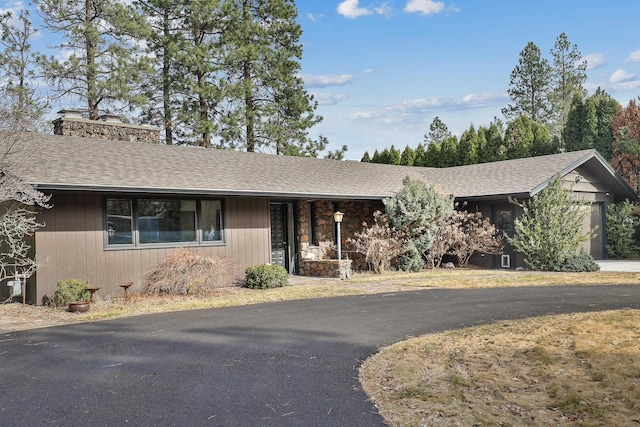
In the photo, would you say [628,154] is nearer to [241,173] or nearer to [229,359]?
[241,173]

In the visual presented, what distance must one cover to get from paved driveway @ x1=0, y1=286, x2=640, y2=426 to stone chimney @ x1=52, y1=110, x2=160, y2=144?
8063mm

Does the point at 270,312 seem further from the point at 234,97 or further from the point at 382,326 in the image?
the point at 234,97

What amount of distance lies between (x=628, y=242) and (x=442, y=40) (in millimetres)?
9619

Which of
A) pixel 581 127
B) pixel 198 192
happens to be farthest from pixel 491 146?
pixel 198 192

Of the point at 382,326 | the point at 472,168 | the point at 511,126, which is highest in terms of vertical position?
the point at 511,126

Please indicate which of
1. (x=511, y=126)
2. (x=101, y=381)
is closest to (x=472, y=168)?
(x=511, y=126)

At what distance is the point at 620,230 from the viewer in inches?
671

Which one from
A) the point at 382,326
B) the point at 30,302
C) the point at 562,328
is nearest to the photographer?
the point at 562,328

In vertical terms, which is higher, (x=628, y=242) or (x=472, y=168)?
(x=472, y=168)

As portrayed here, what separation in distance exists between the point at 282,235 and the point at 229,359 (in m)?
9.41

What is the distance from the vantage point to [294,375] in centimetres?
495

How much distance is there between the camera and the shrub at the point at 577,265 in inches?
538

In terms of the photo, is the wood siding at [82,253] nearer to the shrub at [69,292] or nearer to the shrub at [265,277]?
the shrub at [69,292]

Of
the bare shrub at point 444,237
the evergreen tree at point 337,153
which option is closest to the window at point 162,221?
the bare shrub at point 444,237
